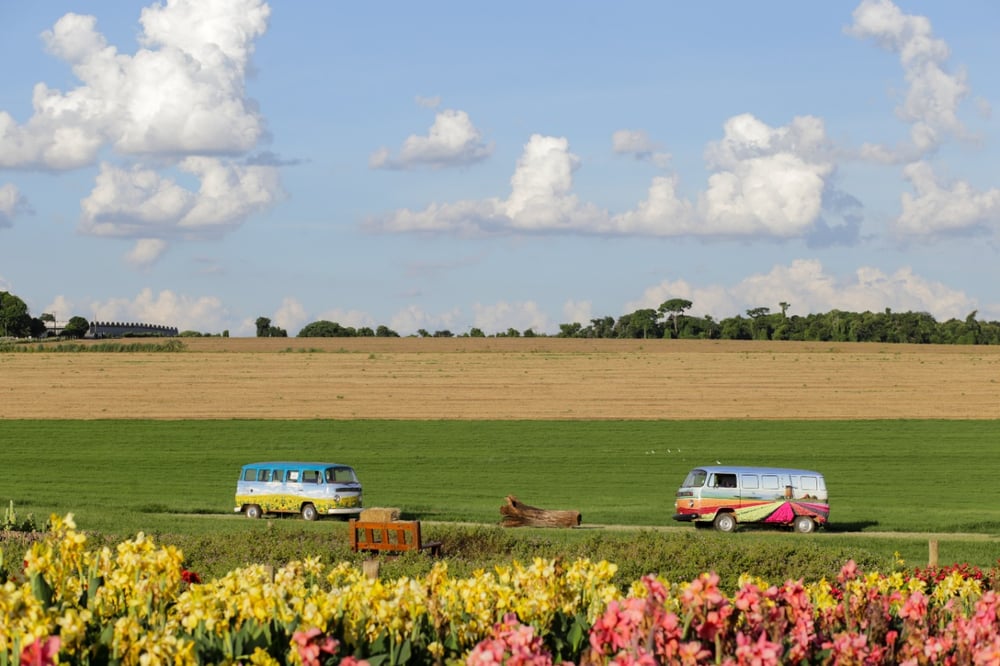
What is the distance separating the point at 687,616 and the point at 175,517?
28.5 meters

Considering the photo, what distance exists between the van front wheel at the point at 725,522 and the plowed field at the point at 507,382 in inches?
1287

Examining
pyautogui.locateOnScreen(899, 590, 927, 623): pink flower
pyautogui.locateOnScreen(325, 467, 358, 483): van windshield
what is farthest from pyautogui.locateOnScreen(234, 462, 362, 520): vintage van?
pyautogui.locateOnScreen(899, 590, 927, 623): pink flower

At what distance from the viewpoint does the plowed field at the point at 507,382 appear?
6975cm

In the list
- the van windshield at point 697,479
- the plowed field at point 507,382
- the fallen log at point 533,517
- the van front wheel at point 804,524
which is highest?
the plowed field at point 507,382

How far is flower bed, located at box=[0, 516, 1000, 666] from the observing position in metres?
6.55

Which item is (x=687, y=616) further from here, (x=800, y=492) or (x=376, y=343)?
(x=376, y=343)

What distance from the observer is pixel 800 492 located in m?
34.6

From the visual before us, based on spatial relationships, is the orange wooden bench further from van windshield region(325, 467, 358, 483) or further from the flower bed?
van windshield region(325, 467, 358, 483)

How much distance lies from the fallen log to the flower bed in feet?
78.3

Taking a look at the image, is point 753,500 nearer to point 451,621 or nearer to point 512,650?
point 451,621

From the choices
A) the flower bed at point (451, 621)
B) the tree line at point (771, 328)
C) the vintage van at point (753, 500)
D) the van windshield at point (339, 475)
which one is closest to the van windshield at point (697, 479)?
the vintage van at point (753, 500)

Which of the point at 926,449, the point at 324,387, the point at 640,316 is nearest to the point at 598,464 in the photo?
the point at 926,449

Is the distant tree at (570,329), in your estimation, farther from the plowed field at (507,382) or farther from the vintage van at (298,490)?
the vintage van at (298,490)

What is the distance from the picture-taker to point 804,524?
113 ft
